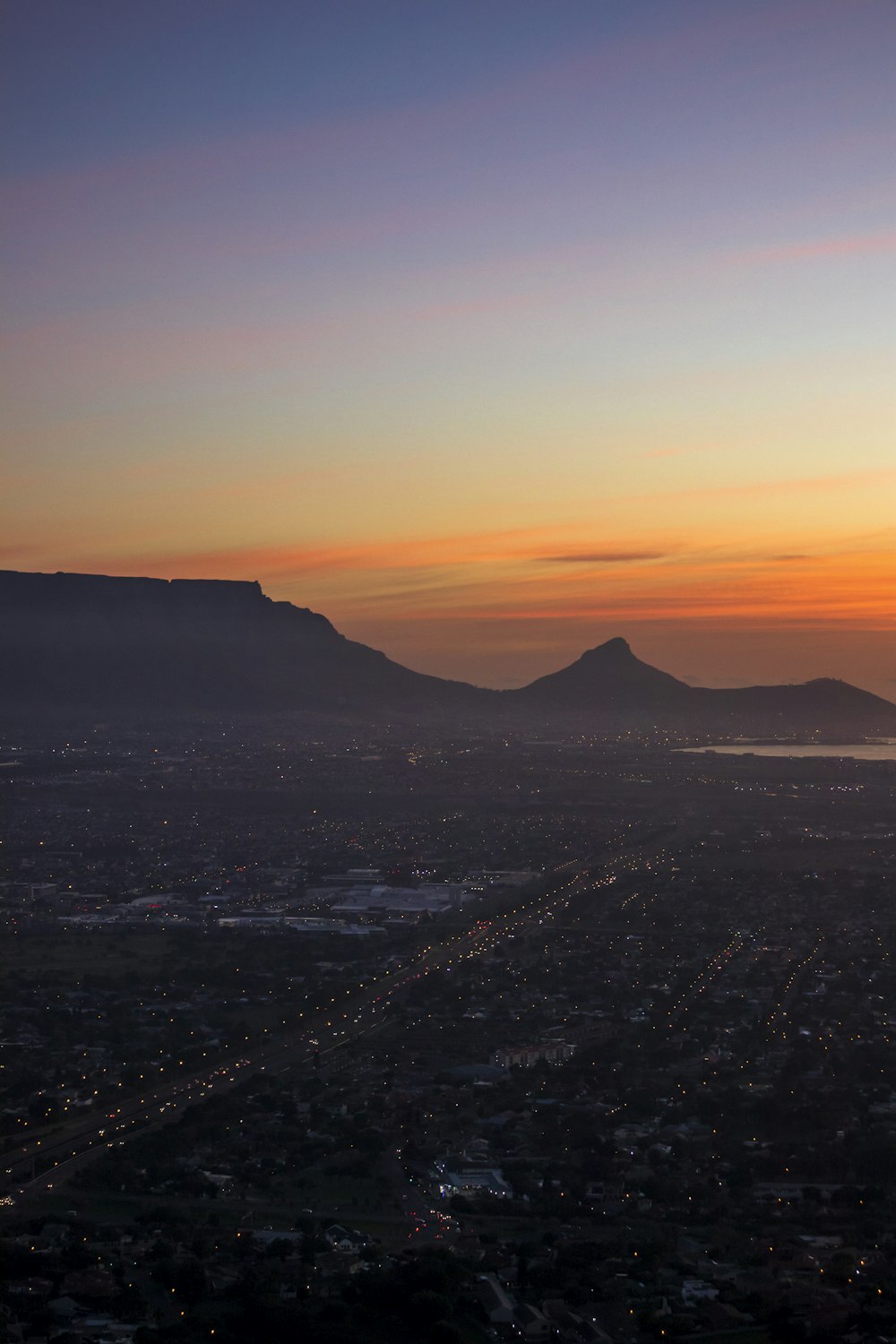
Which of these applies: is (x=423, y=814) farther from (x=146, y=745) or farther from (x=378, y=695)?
(x=378, y=695)

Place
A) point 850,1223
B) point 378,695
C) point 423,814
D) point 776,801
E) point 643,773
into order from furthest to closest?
1. point 378,695
2. point 643,773
3. point 776,801
4. point 423,814
5. point 850,1223

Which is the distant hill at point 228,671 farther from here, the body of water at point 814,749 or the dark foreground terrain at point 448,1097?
the dark foreground terrain at point 448,1097

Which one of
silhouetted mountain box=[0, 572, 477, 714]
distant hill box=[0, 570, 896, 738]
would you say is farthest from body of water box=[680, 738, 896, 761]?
silhouetted mountain box=[0, 572, 477, 714]

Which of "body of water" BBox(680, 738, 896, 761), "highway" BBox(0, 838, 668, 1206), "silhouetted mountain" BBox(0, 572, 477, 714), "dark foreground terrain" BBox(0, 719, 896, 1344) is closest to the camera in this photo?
"dark foreground terrain" BBox(0, 719, 896, 1344)

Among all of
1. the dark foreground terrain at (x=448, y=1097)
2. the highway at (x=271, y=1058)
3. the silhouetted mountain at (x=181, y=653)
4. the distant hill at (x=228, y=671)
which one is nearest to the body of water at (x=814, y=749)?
the distant hill at (x=228, y=671)

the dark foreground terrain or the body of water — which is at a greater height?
the body of water

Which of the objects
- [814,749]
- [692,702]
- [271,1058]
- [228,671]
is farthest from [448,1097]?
[692,702]

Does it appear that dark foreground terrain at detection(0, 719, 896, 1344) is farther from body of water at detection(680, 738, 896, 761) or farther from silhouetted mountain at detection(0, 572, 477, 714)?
silhouetted mountain at detection(0, 572, 477, 714)

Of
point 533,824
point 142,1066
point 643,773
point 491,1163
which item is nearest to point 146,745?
point 643,773
